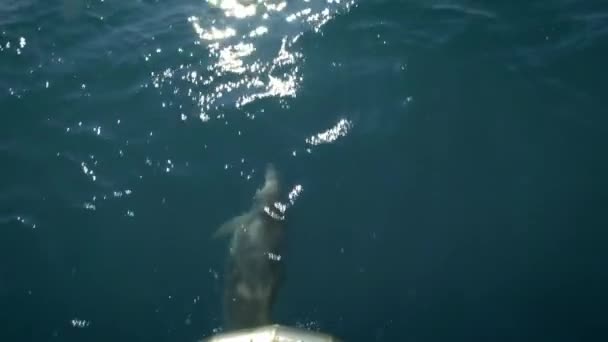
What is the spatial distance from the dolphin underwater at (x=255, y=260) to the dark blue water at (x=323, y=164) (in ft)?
0.92

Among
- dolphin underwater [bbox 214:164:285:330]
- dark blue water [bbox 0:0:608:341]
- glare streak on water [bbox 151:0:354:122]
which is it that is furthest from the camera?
glare streak on water [bbox 151:0:354:122]

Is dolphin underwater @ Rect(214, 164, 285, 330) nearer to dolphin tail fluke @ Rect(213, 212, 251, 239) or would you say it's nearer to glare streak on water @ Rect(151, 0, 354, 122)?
dolphin tail fluke @ Rect(213, 212, 251, 239)

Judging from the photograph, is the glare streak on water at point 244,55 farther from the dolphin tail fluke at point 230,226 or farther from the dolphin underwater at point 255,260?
the dolphin tail fluke at point 230,226

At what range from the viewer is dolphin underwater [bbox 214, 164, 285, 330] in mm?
10148

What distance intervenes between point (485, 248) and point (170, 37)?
9850mm

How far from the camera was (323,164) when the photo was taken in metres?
12.5

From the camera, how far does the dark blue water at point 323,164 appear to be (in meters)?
10.6

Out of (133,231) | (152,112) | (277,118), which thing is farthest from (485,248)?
(152,112)

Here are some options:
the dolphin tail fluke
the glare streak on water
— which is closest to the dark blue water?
the glare streak on water

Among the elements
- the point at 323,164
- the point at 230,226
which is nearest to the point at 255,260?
the point at 230,226

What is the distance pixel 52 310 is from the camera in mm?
10438

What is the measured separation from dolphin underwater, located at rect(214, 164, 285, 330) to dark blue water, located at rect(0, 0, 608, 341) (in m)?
0.28

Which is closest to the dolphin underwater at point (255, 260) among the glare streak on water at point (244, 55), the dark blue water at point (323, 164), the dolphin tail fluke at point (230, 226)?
the dolphin tail fluke at point (230, 226)

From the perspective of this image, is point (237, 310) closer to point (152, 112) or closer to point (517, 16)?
point (152, 112)
